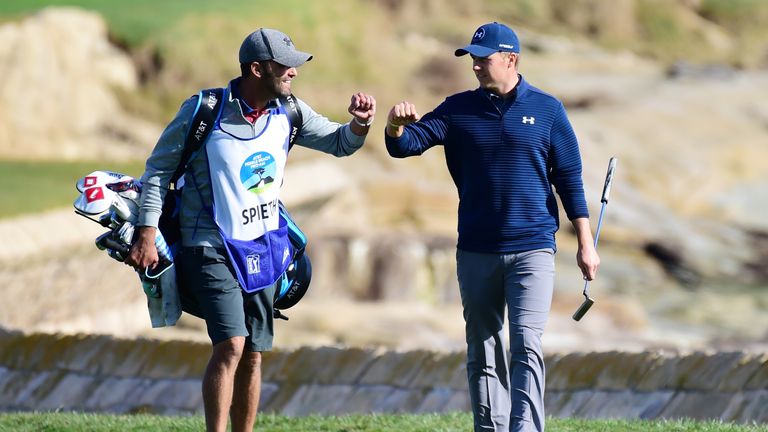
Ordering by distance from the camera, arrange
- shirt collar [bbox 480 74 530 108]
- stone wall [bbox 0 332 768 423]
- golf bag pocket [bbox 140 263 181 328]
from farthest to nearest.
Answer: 1. stone wall [bbox 0 332 768 423]
2. shirt collar [bbox 480 74 530 108]
3. golf bag pocket [bbox 140 263 181 328]

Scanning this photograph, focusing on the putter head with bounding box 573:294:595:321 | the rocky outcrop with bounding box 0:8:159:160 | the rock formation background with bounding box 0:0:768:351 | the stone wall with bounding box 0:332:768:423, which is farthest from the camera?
the rocky outcrop with bounding box 0:8:159:160

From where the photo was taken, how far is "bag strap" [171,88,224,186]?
6.64 m

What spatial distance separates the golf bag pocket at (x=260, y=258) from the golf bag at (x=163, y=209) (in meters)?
0.15

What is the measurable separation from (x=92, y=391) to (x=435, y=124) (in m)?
3.65

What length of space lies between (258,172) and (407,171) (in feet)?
91.5

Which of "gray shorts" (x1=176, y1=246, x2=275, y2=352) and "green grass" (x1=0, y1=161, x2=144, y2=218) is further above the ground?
"gray shorts" (x1=176, y1=246, x2=275, y2=352)

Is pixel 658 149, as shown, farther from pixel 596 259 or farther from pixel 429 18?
pixel 596 259

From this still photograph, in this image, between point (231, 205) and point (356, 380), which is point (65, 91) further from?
point (231, 205)

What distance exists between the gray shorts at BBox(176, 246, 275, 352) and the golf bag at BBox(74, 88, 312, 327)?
71 millimetres

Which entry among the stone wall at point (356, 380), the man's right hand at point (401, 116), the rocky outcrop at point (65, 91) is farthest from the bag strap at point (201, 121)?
the rocky outcrop at point (65, 91)

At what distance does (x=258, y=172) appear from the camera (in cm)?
672

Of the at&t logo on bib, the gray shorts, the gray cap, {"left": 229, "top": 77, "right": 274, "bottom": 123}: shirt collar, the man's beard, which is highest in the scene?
the gray cap

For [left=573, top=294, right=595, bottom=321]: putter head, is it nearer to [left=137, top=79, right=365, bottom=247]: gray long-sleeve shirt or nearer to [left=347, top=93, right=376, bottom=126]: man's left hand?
[left=347, top=93, right=376, bottom=126]: man's left hand

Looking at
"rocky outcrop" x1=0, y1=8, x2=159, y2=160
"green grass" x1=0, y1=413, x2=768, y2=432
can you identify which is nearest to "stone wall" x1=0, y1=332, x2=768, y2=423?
"green grass" x1=0, y1=413, x2=768, y2=432
